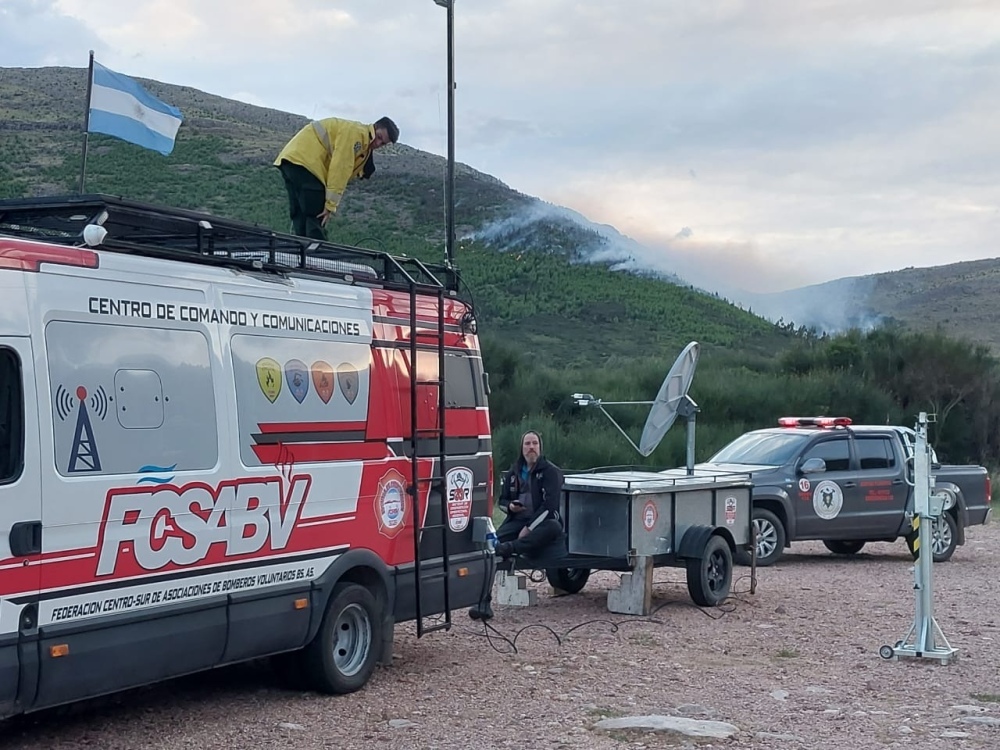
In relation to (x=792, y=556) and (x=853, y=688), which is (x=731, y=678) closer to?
(x=853, y=688)

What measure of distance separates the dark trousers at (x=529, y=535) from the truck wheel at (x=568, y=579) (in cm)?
105

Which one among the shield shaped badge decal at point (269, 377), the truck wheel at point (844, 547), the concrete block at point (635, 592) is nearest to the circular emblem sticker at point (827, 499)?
the truck wheel at point (844, 547)

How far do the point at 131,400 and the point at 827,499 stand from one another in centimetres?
1171

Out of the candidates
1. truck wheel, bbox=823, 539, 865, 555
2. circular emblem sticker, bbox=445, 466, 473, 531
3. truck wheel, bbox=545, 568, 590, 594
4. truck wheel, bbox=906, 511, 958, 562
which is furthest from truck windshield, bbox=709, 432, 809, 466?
circular emblem sticker, bbox=445, 466, 473, 531

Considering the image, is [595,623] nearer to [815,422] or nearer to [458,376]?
[458,376]

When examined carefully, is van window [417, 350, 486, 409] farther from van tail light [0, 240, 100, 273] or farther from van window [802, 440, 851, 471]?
van window [802, 440, 851, 471]

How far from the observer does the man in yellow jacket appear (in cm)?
1098

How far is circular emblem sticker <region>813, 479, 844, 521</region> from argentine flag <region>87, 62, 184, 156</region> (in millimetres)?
9236

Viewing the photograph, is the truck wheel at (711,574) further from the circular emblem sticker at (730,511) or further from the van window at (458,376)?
the van window at (458,376)

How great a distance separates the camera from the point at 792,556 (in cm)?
1847

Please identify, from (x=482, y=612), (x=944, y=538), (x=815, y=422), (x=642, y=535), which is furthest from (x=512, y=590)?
(x=944, y=538)

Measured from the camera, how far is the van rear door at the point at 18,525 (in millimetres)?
6379

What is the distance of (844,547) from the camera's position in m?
18.8

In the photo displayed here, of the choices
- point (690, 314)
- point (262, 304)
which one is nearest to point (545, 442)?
point (262, 304)
